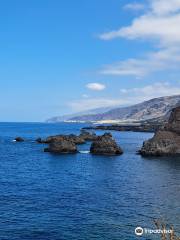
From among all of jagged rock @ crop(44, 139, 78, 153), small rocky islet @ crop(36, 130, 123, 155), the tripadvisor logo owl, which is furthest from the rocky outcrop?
the tripadvisor logo owl

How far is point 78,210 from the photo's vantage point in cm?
4866

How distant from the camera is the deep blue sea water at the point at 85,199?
41.0m

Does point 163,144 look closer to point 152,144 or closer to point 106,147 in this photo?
point 152,144

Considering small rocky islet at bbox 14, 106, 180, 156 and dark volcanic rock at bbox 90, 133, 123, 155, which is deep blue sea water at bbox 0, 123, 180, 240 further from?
dark volcanic rock at bbox 90, 133, 123, 155

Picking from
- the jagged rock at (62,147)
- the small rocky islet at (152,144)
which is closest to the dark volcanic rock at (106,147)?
the small rocky islet at (152,144)

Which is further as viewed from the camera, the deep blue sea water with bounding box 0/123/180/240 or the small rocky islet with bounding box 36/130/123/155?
the small rocky islet with bounding box 36/130/123/155

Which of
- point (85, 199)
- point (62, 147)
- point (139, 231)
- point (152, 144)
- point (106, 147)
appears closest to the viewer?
point (139, 231)

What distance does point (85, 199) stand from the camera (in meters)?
55.3

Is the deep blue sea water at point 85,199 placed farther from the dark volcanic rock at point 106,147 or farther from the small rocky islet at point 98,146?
the small rocky islet at point 98,146

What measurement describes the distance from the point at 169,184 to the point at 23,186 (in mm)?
25489

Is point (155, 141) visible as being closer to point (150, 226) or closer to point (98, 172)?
point (98, 172)

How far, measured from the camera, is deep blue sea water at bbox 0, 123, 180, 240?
41.0 meters

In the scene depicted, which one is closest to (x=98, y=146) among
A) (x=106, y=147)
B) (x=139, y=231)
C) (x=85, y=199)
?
(x=106, y=147)

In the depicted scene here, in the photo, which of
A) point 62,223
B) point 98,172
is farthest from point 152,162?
point 62,223
